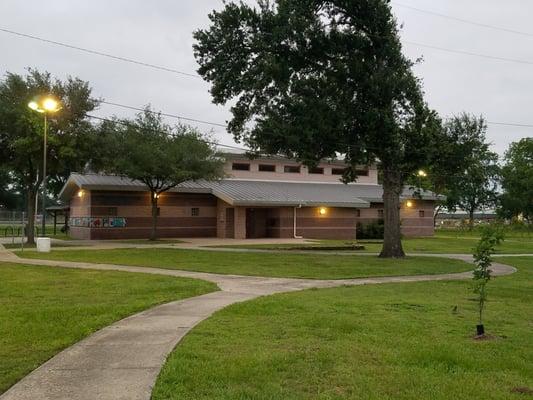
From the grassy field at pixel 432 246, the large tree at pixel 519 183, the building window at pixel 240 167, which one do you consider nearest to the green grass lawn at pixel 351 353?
the grassy field at pixel 432 246

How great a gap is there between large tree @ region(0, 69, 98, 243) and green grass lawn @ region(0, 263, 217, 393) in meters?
13.9

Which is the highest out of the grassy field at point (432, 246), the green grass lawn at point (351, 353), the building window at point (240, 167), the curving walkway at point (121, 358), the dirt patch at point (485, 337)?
the building window at point (240, 167)

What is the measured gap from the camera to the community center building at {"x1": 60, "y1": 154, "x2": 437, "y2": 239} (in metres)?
41.3

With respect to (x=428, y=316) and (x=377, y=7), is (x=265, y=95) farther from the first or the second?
(x=428, y=316)

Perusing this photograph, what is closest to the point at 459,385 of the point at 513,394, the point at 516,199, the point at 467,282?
the point at 513,394

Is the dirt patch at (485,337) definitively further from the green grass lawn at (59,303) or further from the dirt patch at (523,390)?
the green grass lawn at (59,303)

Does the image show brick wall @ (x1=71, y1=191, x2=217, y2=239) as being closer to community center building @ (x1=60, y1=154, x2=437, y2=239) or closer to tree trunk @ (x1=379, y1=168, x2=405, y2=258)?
community center building @ (x1=60, y1=154, x2=437, y2=239)

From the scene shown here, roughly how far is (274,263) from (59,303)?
39.3ft

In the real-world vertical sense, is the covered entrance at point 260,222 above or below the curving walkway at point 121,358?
above

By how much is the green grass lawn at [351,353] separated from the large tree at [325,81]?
13.8 metres

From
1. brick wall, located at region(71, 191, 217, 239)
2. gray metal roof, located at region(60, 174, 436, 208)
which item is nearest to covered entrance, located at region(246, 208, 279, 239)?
gray metal roof, located at region(60, 174, 436, 208)

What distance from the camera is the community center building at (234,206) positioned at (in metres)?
41.3

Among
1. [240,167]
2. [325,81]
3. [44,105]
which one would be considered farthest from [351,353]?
[240,167]

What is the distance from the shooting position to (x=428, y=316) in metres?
10.5
